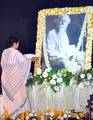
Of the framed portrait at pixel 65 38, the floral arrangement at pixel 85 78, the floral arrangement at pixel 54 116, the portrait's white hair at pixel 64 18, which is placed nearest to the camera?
the floral arrangement at pixel 54 116

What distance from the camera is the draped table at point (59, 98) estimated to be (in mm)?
5551

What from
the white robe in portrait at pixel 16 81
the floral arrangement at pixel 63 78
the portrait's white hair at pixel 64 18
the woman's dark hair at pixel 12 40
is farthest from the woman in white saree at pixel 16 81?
the portrait's white hair at pixel 64 18

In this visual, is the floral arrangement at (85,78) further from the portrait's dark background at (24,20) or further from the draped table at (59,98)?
the portrait's dark background at (24,20)

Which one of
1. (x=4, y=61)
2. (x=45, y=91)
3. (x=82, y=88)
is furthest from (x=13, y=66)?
(x=82, y=88)

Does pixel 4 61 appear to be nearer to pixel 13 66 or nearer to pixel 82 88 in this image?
pixel 13 66

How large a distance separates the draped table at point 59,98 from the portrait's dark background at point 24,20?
0.60 meters

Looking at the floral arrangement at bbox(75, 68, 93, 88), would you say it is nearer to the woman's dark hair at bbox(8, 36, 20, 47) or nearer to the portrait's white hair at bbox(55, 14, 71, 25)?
the portrait's white hair at bbox(55, 14, 71, 25)

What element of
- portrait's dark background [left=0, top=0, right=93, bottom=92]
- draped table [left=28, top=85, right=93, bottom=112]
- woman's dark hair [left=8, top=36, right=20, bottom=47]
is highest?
portrait's dark background [left=0, top=0, right=93, bottom=92]

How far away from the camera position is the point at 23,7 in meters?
6.01

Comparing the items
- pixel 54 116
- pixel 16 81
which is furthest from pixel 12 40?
pixel 54 116

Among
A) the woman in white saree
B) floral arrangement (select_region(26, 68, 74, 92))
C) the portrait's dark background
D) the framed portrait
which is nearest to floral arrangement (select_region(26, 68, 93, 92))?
floral arrangement (select_region(26, 68, 74, 92))

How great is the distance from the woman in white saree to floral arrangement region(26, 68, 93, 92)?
26cm

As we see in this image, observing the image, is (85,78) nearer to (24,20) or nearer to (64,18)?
(64,18)

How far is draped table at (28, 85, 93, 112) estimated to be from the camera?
5.55 m
